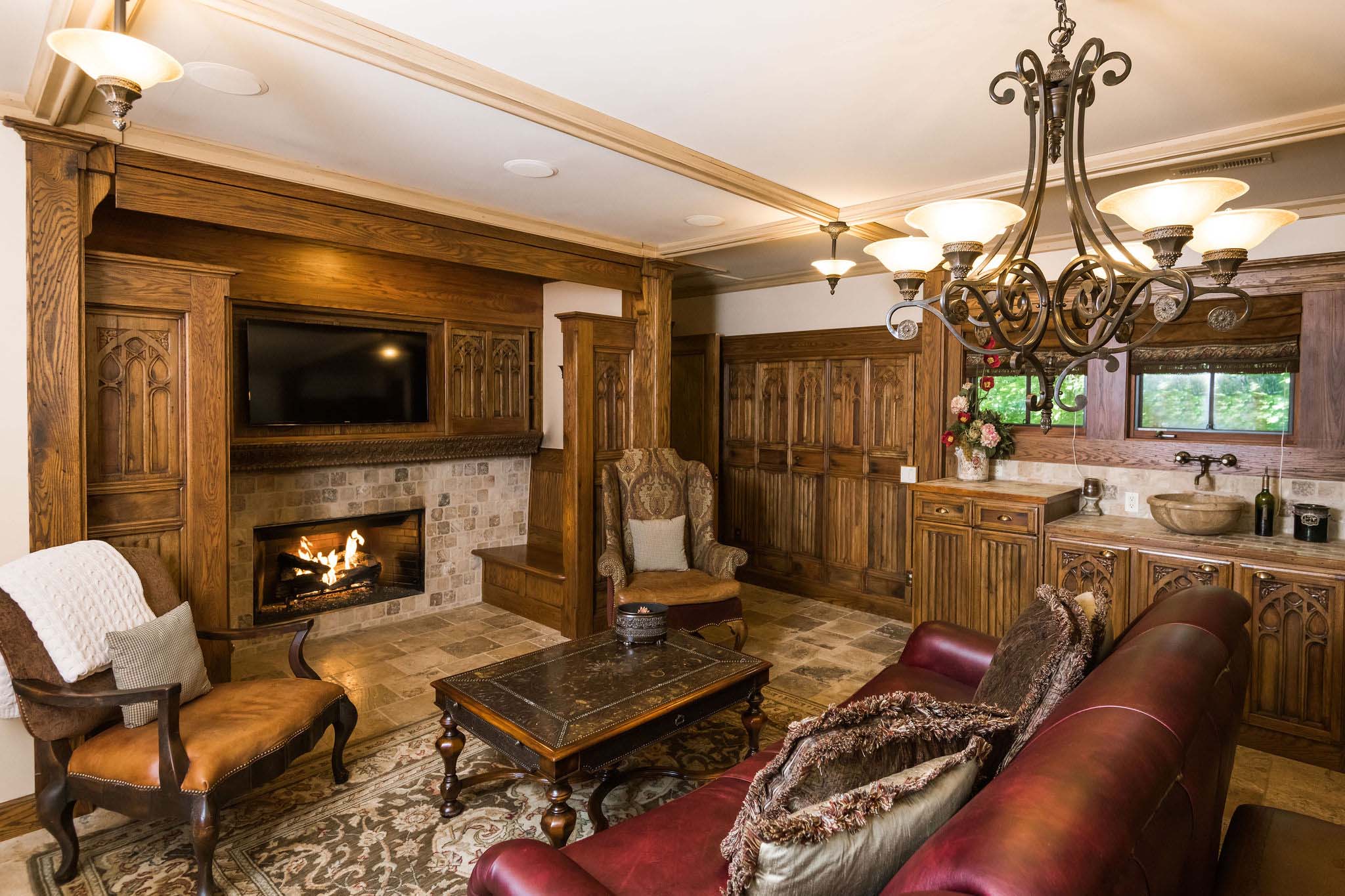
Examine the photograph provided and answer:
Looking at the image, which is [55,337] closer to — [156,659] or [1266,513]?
[156,659]

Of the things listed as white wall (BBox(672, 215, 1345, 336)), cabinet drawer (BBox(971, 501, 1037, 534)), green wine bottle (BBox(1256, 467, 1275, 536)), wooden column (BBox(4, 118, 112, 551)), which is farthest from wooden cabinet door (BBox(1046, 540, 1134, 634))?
wooden column (BBox(4, 118, 112, 551))

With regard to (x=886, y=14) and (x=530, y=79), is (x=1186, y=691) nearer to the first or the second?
(x=886, y=14)

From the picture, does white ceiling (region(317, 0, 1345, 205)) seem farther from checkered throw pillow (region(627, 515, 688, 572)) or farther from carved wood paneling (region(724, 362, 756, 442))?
carved wood paneling (region(724, 362, 756, 442))

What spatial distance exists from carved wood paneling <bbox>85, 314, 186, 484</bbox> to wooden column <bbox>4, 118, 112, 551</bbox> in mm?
118

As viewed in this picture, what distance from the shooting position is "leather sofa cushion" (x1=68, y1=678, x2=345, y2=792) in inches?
86.5

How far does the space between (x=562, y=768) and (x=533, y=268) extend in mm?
2978

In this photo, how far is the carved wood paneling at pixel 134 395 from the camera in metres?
2.78

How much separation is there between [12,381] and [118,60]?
57.5 inches

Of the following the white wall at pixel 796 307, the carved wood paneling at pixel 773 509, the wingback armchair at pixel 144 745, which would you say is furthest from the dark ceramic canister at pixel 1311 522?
the wingback armchair at pixel 144 745

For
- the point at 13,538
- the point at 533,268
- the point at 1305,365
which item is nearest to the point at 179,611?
the point at 13,538

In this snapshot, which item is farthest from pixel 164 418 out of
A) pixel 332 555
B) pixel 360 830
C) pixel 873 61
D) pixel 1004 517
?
pixel 1004 517

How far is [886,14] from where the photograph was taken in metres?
2.00

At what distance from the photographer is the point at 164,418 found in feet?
9.68

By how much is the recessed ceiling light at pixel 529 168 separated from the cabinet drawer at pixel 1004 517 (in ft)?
9.55
